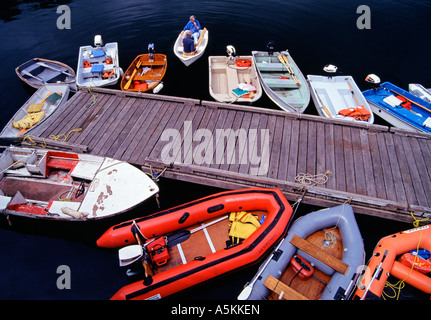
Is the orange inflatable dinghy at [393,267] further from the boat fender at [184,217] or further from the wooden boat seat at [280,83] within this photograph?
the wooden boat seat at [280,83]

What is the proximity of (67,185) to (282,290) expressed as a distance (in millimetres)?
7615

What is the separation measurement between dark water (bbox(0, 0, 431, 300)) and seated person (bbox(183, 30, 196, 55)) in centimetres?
140

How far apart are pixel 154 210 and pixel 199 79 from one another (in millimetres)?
8383

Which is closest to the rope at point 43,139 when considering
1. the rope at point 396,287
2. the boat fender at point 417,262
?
the rope at point 396,287

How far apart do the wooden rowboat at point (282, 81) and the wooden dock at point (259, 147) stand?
142 centimetres

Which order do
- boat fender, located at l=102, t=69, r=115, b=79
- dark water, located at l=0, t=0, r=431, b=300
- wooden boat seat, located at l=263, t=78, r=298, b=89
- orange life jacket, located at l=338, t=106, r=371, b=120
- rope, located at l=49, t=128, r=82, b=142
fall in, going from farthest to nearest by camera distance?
boat fender, located at l=102, t=69, r=115, b=79 → wooden boat seat, located at l=263, t=78, r=298, b=89 → orange life jacket, located at l=338, t=106, r=371, b=120 → rope, located at l=49, t=128, r=82, b=142 → dark water, located at l=0, t=0, r=431, b=300

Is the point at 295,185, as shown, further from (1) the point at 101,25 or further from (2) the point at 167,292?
(1) the point at 101,25

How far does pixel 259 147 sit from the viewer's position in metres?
9.30

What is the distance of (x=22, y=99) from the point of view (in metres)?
14.0

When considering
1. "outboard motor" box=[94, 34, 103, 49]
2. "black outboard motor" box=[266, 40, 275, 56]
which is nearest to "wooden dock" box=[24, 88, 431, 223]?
"outboard motor" box=[94, 34, 103, 49]

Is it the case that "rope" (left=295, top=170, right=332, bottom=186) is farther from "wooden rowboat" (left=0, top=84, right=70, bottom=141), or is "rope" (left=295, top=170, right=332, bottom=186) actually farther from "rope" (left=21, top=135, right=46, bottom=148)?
"wooden rowboat" (left=0, top=84, right=70, bottom=141)

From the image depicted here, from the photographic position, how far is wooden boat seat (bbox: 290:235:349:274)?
6.46 metres

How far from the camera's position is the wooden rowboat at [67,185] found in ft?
25.4
